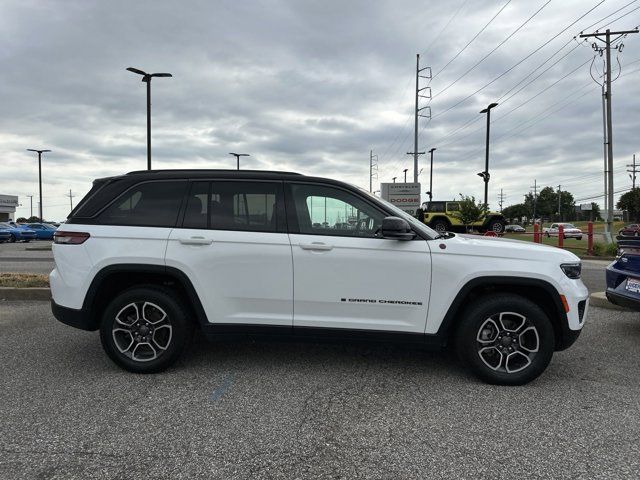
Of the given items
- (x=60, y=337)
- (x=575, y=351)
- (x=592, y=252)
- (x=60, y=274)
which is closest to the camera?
(x=60, y=274)

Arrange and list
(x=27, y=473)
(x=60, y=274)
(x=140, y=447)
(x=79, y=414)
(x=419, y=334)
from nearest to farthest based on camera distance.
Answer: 1. (x=27, y=473)
2. (x=140, y=447)
3. (x=79, y=414)
4. (x=419, y=334)
5. (x=60, y=274)

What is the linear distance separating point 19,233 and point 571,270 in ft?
116

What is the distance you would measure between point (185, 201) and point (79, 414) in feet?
6.17

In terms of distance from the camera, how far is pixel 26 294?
23.9 feet

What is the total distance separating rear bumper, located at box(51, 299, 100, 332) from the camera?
4109mm

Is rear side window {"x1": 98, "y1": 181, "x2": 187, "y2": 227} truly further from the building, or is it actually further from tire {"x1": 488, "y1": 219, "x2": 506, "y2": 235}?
the building

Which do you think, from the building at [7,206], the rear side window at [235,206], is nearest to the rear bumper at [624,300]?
the rear side window at [235,206]

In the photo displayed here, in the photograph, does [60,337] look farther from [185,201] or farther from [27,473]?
[27,473]

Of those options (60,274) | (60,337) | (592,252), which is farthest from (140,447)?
(592,252)

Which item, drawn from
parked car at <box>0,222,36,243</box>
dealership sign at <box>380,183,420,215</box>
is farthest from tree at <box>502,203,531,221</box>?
parked car at <box>0,222,36,243</box>

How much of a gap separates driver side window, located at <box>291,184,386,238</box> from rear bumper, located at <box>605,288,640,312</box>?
3.28m

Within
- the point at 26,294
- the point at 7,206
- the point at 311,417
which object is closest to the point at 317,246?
the point at 311,417

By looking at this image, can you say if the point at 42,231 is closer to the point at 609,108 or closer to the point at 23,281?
the point at 23,281

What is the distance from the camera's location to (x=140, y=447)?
2.88m
